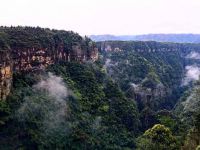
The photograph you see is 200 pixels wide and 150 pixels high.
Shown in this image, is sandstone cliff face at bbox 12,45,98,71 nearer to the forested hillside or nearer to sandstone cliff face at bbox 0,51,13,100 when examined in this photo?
the forested hillside

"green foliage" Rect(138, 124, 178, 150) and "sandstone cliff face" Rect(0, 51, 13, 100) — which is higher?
"sandstone cliff face" Rect(0, 51, 13, 100)

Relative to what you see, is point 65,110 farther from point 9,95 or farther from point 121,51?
point 121,51

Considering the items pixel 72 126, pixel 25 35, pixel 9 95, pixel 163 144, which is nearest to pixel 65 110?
pixel 72 126

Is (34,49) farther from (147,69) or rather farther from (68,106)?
(147,69)

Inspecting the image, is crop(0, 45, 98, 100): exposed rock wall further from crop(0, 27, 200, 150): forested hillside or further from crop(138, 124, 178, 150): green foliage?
crop(138, 124, 178, 150): green foliage

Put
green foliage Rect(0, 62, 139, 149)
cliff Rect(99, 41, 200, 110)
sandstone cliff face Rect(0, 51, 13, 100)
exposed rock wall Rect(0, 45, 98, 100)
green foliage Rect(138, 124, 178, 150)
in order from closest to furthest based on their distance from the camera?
green foliage Rect(138, 124, 178, 150)
green foliage Rect(0, 62, 139, 149)
sandstone cliff face Rect(0, 51, 13, 100)
exposed rock wall Rect(0, 45, 98, 100)
cliff Rect(99, 41, 200, 110)

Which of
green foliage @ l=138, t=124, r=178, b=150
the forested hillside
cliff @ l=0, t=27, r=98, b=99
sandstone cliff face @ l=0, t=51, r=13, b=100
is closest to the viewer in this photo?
green foliage @ l=138, t=124, r=178, b=150

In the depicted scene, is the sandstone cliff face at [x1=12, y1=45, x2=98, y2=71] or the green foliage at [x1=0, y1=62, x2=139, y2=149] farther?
the sandstone cliff face at [x1=12, y1=45, x2=98, y2=71]

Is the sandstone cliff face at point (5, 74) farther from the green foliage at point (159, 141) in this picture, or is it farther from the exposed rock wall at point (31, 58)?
the green foliage at point (159, 141)

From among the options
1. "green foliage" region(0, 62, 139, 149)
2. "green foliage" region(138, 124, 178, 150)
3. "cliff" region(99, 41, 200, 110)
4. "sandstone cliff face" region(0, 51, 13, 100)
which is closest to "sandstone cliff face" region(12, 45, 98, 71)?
"green foliage" region(0, 62, 139, 149)

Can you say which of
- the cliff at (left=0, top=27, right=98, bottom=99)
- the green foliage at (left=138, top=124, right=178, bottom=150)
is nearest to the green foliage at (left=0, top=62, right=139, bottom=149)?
the cliff at (left=0, top=27, right=98, bottom=99)
